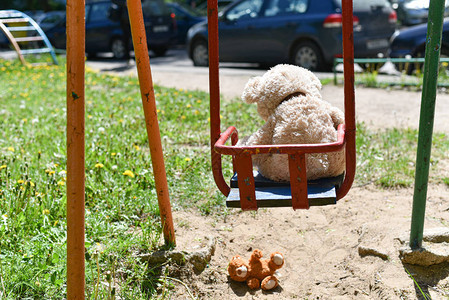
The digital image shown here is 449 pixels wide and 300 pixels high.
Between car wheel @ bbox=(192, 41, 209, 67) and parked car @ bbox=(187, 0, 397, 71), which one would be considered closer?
parked car @ bbox=(187, 0, 397, 71)

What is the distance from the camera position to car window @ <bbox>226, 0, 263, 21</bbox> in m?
9.98

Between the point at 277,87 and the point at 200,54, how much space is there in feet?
30.4

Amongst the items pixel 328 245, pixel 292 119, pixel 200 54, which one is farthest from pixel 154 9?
pixel 292 119

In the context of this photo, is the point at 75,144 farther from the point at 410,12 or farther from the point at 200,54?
the point at 410,12

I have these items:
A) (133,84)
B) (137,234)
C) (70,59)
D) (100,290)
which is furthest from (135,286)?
(133,84)

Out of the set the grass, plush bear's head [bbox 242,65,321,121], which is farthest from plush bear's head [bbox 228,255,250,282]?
plush bear's head [bbox 242,65,321,121]

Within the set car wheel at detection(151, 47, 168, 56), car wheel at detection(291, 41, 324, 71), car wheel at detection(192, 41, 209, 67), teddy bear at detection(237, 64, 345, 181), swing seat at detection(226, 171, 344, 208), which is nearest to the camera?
swing seat at detection(226, 171, 344, 208)

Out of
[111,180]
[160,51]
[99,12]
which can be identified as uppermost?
[99,12]

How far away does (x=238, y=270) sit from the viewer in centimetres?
273

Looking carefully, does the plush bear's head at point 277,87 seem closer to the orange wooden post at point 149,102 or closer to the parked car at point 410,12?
the orange wooden post at point 149,102

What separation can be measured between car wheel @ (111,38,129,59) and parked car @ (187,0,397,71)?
4719 mm

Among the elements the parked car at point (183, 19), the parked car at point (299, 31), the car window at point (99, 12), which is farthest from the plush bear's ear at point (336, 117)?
the parked car at point (183, 19)

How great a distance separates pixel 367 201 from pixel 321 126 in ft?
4.29

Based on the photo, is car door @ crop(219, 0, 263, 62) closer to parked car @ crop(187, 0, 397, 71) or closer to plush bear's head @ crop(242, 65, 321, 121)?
parked car @ crop(187, 0, 397, 71)
